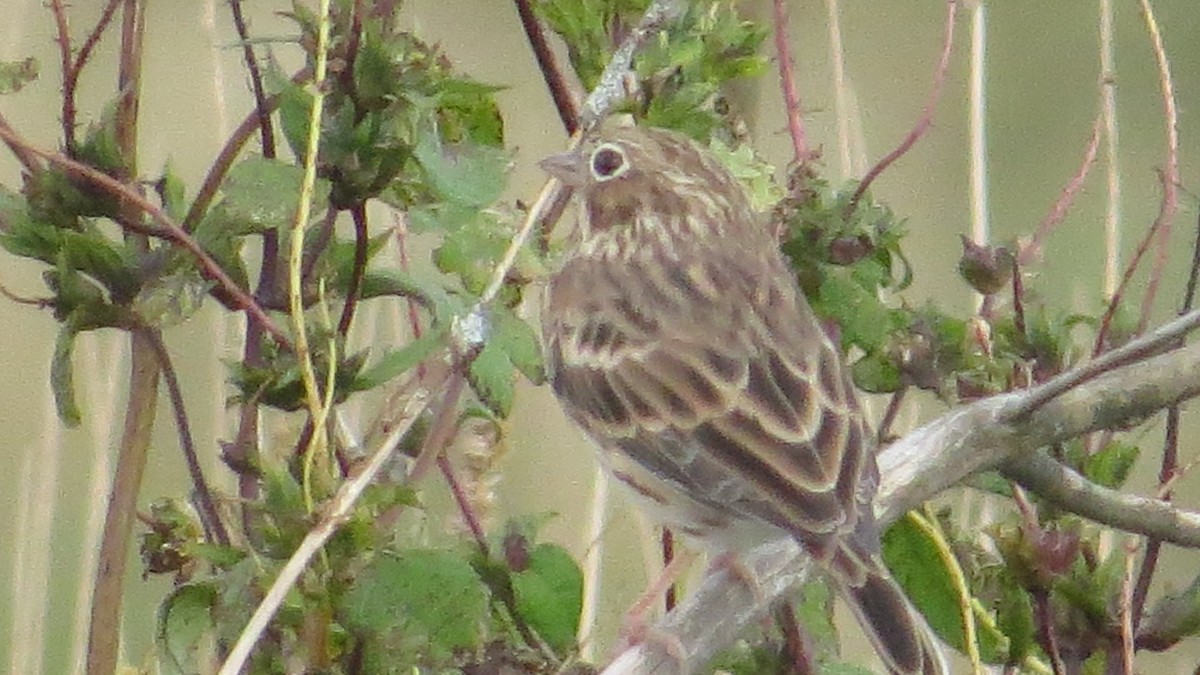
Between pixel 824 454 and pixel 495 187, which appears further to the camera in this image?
pixel 824 454

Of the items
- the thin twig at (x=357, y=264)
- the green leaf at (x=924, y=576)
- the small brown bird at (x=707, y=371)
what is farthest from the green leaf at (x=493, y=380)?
the green leaf at (x=924, y=576)

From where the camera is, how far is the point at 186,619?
1.67 metres

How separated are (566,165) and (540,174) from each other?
1163 mm

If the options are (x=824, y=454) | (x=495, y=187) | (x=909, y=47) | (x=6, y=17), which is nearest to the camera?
(x=495, y=187)

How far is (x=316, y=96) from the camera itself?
5.37 feet

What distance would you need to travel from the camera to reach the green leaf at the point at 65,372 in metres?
1.75

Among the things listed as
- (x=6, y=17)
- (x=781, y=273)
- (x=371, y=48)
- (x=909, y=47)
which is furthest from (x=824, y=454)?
(x=909, y=47)

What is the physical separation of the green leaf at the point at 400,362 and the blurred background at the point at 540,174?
1.03 metres

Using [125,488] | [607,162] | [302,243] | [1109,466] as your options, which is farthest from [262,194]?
[1109,466]

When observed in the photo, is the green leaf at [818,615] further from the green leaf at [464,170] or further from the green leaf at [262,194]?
the green leaf at [262,194]

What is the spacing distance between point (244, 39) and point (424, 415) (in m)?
0.52

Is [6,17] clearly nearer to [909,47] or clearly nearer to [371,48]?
[371,48]

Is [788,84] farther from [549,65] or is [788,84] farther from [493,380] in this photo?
[493,380]

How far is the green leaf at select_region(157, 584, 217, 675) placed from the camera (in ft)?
5.47
